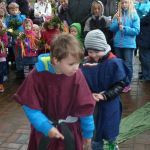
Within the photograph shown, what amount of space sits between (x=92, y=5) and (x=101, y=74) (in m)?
4.05

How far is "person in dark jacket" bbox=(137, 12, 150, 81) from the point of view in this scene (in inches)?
286

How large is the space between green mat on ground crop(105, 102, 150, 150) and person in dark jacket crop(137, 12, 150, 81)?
1.78m

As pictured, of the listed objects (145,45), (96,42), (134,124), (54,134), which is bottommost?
(134,124)

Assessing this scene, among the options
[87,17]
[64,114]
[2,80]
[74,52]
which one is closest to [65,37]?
Result: [74,52]

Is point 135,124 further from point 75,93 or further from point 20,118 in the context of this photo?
point 75,93

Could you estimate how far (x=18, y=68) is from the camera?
795 centimetres

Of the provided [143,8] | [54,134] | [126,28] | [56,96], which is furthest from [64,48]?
[143,8]

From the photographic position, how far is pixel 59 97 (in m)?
2.54

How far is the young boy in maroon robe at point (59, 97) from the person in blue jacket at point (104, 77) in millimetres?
673

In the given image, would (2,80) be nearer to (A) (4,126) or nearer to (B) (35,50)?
(B) (35,50)

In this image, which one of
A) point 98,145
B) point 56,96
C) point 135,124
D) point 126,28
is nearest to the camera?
point 56,96

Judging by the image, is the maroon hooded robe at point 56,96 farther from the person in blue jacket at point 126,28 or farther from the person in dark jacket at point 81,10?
the person in dark jacket at point 81,10

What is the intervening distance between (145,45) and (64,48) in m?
5.20

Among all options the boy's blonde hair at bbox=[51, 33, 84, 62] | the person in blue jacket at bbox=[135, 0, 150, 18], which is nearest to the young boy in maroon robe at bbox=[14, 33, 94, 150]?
the boy's blonde hair at bbox=[51, 33, 84, 62]
